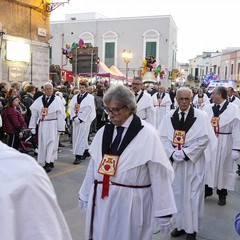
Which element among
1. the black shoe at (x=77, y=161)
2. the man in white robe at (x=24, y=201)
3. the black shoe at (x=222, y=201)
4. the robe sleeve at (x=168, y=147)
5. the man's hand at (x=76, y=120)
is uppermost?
the man in white robe at (x=24, y=201)

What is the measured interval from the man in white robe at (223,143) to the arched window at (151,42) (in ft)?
120

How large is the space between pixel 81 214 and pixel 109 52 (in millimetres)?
39043

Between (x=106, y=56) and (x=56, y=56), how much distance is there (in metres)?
6.21

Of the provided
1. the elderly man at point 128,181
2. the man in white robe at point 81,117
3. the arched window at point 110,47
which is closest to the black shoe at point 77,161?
the man in white robe at point 81,117

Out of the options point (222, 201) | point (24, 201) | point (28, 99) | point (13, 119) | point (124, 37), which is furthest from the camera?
point (124, 37)

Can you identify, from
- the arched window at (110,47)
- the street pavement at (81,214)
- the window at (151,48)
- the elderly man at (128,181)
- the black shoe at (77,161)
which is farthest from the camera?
the arched window at (110,47)

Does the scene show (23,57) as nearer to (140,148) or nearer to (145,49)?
(140,148)

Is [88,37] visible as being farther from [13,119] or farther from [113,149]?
[113,149]

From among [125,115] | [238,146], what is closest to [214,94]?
[238,146]

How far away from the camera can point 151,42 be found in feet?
136

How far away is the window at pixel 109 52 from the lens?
4272 centimetres

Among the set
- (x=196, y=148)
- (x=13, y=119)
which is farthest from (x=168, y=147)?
(x=13, y=119)

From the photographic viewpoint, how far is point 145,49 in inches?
1633

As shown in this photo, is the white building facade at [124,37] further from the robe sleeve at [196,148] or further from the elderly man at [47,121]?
the robe sleeve at [196,148]
